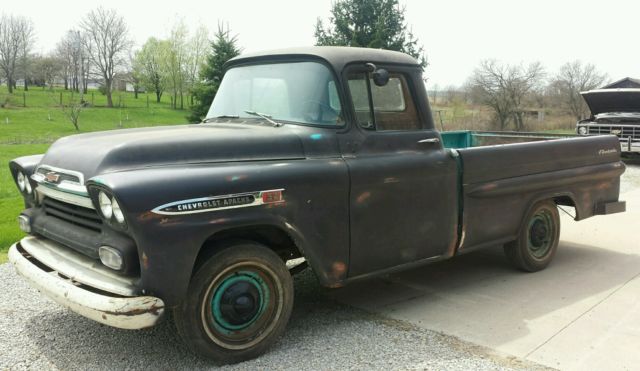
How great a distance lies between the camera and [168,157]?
11.1 feet

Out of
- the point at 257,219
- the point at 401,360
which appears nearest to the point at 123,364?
the point at 257,219

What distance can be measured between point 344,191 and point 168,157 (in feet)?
3.93

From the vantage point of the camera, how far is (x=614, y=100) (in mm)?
16359

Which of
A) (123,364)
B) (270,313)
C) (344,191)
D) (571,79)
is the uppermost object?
(571,79)

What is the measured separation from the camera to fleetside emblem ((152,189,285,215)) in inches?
120

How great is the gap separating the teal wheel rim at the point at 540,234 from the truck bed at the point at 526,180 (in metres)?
0.25

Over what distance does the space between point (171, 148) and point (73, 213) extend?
2.75 ft

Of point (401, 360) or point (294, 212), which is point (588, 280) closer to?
point (401, 360)

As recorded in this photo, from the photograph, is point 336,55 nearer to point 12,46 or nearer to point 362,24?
point 362,24

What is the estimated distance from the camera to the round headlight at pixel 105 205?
3105 mm

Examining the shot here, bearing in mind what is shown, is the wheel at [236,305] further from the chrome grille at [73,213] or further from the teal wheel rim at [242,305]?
the chrome grille at [73,213]

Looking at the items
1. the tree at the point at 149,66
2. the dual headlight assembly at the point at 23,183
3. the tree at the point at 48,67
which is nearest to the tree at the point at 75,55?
the tree at the point at 48,67

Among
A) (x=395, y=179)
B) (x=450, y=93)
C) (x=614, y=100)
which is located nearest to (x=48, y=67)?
(x=450, y=93)

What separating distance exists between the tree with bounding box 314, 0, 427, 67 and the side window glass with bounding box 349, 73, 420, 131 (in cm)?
2136
